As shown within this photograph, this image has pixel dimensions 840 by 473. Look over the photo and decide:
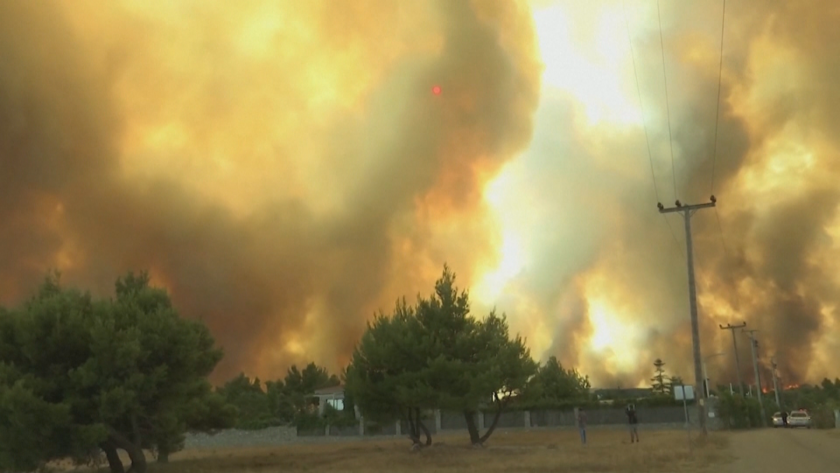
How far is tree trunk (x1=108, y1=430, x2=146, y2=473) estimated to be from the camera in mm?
27917

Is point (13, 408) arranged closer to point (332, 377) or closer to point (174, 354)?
point (174, 354)

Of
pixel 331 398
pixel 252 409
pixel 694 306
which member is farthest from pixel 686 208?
pixel 252 409

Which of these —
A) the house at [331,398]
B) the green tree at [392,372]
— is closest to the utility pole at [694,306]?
the green tree at [392,372]

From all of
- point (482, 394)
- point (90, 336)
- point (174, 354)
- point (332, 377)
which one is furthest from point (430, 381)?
point (332, 377)

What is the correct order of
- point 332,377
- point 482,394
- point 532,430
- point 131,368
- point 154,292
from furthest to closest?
point 332,377 < point 532,430 < point 482,394 < point 154,292 < point 131,368

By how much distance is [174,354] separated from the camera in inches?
1109

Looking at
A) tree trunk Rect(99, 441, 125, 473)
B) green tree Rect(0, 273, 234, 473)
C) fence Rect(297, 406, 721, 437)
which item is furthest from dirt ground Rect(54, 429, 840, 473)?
fence Rect(297, 406, 721, 437)

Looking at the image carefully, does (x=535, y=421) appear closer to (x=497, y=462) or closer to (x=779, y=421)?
(x=779, y=421)

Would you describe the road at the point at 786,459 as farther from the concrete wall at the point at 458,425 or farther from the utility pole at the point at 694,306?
the concrete wall at the point at 458,425

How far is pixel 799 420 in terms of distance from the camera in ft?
219

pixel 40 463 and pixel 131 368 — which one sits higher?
pixel 131 368

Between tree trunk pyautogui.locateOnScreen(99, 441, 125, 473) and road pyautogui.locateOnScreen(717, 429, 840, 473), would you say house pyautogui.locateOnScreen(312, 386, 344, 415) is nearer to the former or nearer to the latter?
tree trunk pyautogui.locateOnScreen(99, 441, 125, 473)

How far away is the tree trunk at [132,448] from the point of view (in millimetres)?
27917

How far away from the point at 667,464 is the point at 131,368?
62.5 feet
